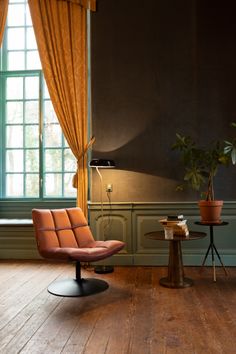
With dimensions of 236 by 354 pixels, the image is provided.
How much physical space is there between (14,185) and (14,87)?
1539mm

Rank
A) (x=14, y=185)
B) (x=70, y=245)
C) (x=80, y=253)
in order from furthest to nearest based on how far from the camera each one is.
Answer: (x=14, y=185) → (x=70, y=245) → (x=80, y=253)

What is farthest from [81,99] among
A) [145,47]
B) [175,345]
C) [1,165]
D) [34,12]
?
[175,345]

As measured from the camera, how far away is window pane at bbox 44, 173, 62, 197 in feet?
16.7

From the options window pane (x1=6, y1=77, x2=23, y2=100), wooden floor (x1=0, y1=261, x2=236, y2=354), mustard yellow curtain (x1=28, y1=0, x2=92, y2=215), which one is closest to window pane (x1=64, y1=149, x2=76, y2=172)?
mustard yellow curtain (x1=28, y1=0, x2=92, y2=215)

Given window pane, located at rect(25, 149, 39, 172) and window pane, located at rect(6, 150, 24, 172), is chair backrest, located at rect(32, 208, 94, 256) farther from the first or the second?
window pane, located at rect(6, 150, 24, 172)

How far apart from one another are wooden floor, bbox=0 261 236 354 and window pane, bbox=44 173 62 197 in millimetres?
1516

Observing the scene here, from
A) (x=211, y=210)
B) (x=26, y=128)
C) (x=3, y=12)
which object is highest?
(x=3, y=12)

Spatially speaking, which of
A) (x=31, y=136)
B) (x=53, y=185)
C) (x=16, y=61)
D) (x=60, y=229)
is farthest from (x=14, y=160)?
(x=60, y=229)

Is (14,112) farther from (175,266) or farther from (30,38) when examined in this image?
(175,266)

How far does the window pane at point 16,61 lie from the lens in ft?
17.3

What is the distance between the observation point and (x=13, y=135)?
5230 millimetres

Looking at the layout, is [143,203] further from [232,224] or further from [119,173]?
[232,224]

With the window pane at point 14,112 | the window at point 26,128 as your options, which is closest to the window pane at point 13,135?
the window at point 26,128

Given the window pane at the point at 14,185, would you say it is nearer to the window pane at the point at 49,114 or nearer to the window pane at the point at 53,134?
the window pane at the point at 53,134
